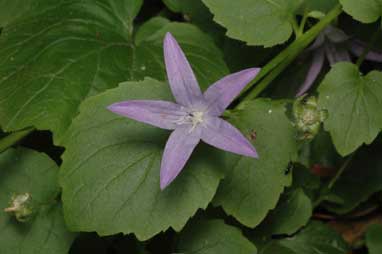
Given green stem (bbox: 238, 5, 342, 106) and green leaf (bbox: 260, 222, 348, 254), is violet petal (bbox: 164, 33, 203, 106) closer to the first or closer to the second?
green stem (bbox: 238, 5, 342, 106)

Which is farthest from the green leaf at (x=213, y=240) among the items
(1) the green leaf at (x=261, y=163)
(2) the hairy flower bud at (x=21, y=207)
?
(2) the hairy flower bud at (x=21, y=207)

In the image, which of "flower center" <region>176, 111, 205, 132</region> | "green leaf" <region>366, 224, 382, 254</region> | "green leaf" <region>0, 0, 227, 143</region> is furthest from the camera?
"green leaf" <region>366, 224, 382, 254</region>

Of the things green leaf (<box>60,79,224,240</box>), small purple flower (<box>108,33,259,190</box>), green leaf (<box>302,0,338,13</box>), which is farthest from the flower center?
green leaf (<box>302,0,338,13</box>)

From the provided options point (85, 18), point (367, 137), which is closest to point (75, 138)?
point (85, 18)

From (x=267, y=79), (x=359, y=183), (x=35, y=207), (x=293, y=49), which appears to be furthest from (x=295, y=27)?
(x=35, y=207)

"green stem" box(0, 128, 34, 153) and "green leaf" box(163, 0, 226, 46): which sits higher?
"green leaf" box(163, 0, 226, 46)

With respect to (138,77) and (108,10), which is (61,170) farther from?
(108,10)

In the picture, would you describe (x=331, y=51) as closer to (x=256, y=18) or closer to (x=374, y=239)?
(x=256, y=18)
